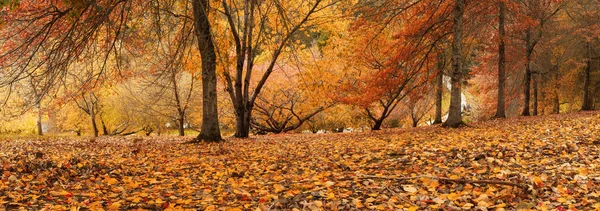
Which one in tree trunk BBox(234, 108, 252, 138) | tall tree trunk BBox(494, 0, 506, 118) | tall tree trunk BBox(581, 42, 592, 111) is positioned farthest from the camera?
tall tree trunk BBox(581, 42, 592, 111)

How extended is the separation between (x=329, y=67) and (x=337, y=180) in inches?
515

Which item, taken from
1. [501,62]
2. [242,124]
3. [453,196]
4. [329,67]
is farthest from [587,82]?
[453,196]

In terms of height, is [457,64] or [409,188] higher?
[457,64]

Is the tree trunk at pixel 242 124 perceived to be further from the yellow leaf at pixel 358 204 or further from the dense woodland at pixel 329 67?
the yellow leaf at pixel 358 204

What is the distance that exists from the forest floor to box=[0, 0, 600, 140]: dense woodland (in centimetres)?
160

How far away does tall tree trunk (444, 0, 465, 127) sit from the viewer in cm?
1155

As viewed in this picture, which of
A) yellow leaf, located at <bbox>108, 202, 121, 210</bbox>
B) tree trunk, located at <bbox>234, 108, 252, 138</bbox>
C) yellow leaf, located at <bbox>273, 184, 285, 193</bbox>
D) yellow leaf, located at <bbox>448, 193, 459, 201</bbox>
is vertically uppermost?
tree trunk, located at <bbox>234, 108, 252, 138</bbox>

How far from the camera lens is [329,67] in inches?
711

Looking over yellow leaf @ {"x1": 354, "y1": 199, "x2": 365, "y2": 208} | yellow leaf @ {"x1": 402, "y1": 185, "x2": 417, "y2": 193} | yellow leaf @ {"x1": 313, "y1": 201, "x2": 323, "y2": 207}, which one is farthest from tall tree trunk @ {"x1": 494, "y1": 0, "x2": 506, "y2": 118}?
yellow leaf @ {"x1": 313, "y1": 201, "x2": 323, "y2": 207}

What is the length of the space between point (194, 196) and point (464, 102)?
94.3 ft

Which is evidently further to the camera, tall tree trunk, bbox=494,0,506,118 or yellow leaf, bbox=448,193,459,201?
tall tree trunk, bbox=494,0,506,118

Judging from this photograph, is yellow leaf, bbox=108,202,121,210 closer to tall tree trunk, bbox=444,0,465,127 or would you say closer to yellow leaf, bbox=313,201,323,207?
yellow leaf, bbox=313,201,323,207

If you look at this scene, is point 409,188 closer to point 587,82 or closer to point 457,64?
point 457,64

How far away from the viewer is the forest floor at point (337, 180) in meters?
4.02
